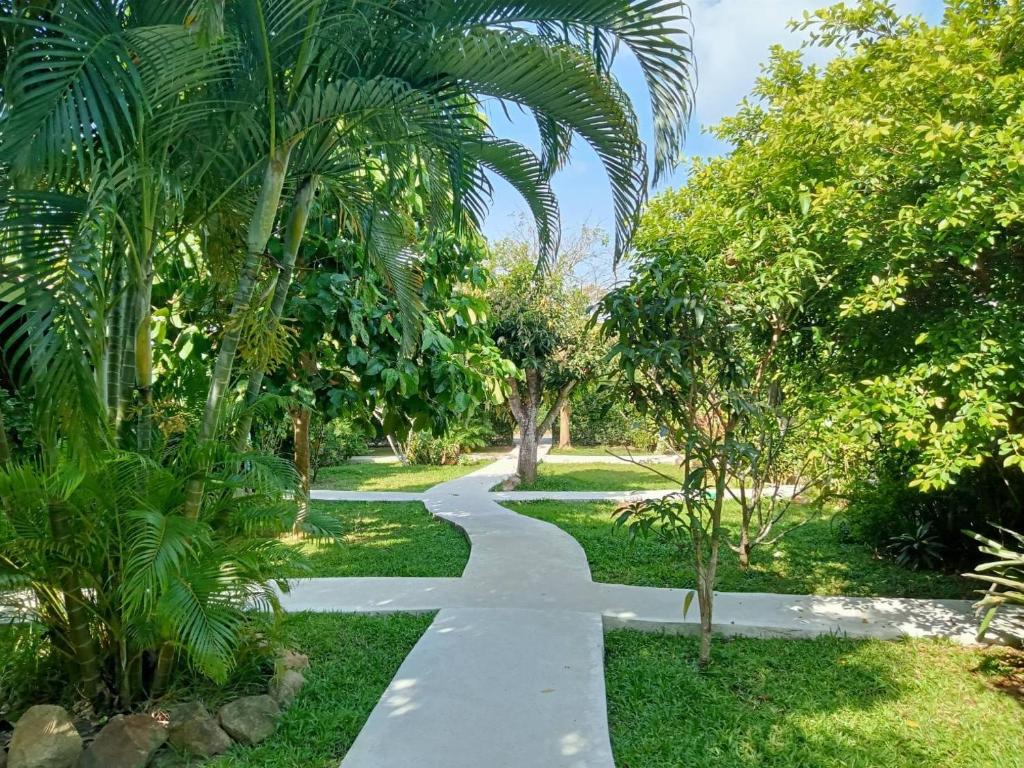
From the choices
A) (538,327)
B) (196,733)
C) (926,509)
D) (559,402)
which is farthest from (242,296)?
(559,402)

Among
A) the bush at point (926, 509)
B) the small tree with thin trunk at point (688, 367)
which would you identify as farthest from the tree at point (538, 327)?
the small tree with thin trunk at point (688, 367)

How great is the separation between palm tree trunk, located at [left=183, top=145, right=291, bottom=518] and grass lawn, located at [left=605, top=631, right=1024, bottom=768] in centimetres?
239

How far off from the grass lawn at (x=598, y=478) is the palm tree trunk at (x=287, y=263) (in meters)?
9.40

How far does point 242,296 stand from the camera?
10.7 ft

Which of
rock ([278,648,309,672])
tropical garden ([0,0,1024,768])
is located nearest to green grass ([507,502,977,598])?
tropical garden ([0,0,1024,768])

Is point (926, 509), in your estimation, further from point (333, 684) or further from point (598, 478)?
point (598, 478)

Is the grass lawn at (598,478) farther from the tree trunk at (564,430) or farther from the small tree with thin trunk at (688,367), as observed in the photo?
the small tree with thin trunk at (688,367)

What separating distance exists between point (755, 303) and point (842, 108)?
4.25ft

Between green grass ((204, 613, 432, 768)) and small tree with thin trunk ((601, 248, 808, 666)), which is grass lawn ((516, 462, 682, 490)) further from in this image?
green grass ((204, 613, 432, 768))

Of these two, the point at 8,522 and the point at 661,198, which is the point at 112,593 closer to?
the point at 8,522

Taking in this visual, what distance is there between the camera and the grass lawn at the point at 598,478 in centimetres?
1360

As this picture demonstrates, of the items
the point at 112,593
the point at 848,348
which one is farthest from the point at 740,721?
the point at 112,593

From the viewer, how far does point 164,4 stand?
308 cm

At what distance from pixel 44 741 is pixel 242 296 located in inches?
83.7
